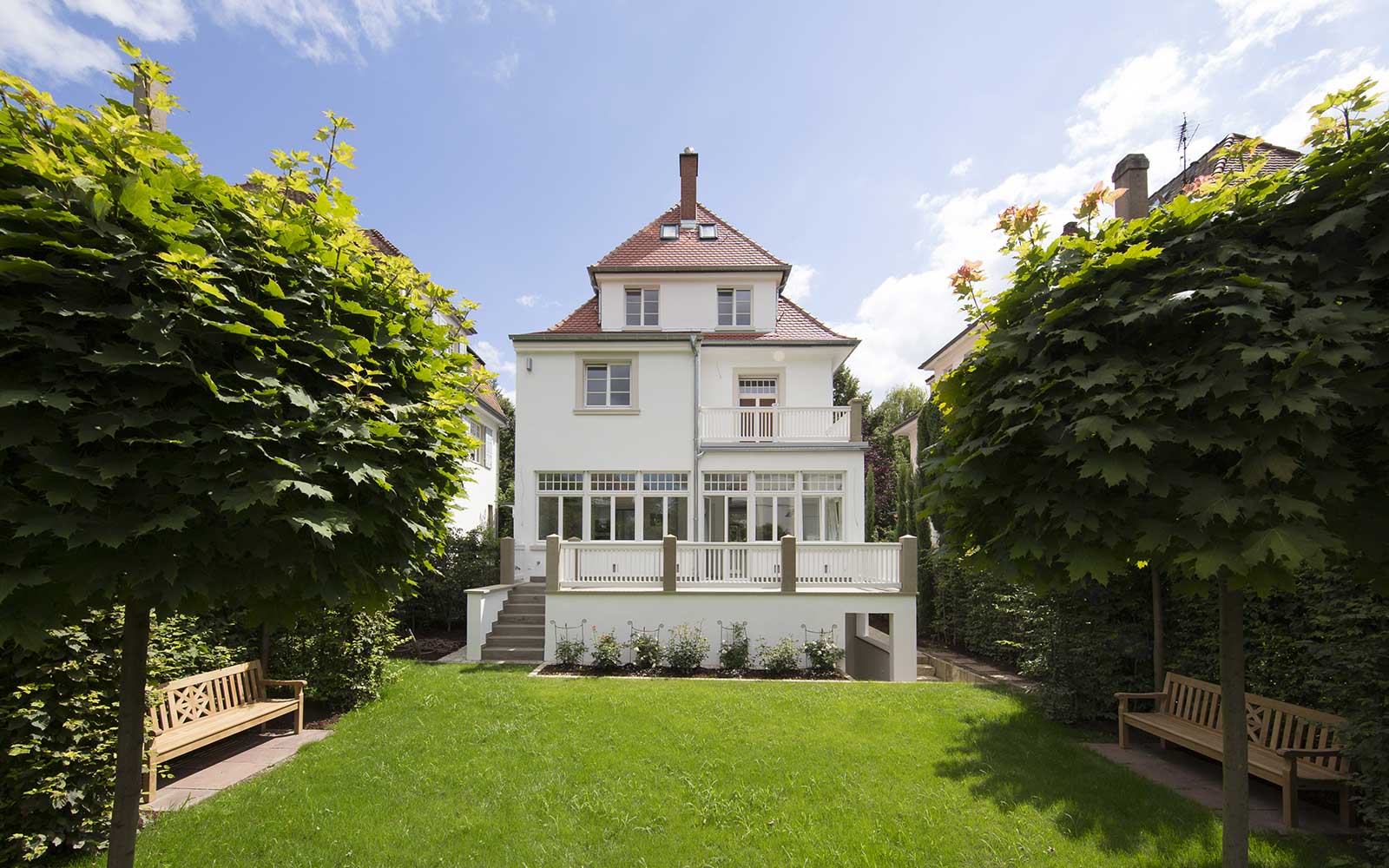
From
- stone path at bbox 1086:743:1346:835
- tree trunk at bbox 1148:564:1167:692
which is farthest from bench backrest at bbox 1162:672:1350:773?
stone path at bbox 1086:743:1346:835

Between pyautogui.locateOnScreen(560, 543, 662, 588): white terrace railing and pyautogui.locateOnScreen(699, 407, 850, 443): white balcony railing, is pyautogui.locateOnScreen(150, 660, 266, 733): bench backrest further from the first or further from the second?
pyautogui.locateOnScreen(699, 407, 850, 443): white balcony railing

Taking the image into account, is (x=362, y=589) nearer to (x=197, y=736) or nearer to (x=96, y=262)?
(x=96, y=262)

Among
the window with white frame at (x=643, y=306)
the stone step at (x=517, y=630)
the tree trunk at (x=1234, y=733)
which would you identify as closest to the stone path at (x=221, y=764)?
the stone step at (x=517, y=630)

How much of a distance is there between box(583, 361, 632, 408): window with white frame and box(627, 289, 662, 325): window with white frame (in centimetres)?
209

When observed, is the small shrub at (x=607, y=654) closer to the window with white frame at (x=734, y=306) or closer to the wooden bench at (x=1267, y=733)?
the wooden bench at (x=1267, y=733)

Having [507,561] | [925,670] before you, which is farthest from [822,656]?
[507,561]

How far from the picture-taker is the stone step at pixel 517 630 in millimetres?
14180

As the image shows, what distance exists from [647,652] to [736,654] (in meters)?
1.76

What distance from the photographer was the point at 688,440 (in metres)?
18.5

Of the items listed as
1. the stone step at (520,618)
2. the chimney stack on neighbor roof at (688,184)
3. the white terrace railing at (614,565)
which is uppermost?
the chimney stack on neighbor roof at (688,184)

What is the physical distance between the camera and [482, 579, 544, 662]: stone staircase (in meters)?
13.6

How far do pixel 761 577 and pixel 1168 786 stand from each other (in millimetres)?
8417

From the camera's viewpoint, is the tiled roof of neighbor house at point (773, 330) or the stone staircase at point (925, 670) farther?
the tiled roof of neighbor house at point (773, 330)

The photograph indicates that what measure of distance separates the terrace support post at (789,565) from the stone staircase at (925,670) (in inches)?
168
